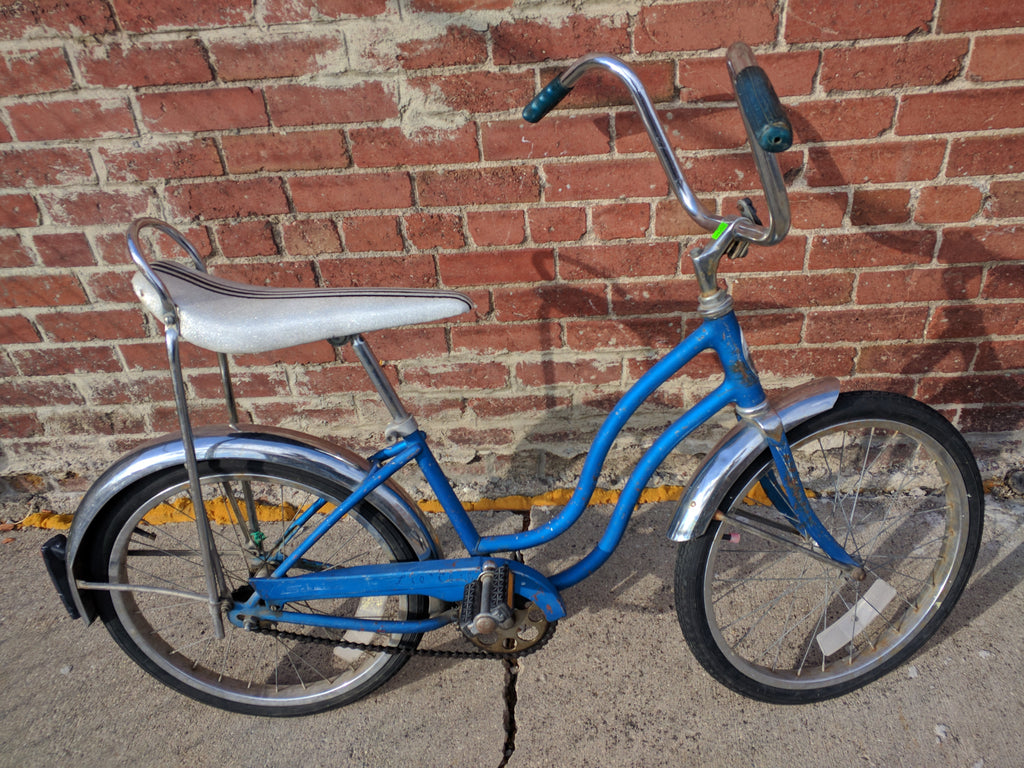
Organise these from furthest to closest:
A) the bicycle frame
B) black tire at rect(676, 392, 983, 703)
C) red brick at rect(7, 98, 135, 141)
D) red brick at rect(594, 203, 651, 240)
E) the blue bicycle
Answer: red brick at rect(594, 203, 651, 240), red brick at rect(7, 98, 135, 141), black tire at rect(676, 392, 983, 703), the bicycle frame, the blue bicycle

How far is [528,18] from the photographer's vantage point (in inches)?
63.7

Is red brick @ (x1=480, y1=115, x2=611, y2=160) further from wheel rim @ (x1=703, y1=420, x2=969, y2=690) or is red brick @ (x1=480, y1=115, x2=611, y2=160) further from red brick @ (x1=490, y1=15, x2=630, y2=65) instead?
wheel rim @ (x1=703, y1=420, x2=969, y2=690)

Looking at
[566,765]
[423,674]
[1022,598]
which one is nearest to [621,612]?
[566,765]

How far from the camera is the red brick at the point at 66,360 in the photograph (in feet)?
6.88

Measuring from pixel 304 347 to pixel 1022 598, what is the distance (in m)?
2.21

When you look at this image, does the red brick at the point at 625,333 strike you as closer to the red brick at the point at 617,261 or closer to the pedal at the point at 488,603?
the red brick at the point at 617,261

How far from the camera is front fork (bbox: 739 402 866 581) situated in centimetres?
142

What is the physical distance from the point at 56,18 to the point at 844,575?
7.78 ft

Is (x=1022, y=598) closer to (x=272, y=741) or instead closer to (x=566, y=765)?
(x=566, y=765)

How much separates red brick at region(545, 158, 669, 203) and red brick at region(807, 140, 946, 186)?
0.40m

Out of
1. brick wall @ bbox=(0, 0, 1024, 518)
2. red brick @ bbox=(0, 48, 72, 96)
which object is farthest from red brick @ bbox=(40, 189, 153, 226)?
red brick @ bbox=(0, 48, 72, 96)

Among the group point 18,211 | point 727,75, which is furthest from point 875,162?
point 18,211

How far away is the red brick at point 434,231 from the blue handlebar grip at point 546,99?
0.54 meters

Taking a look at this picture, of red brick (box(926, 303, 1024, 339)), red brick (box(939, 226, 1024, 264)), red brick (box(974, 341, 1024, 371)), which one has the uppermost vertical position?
red brick (box(939, 226, 1024, 264))
